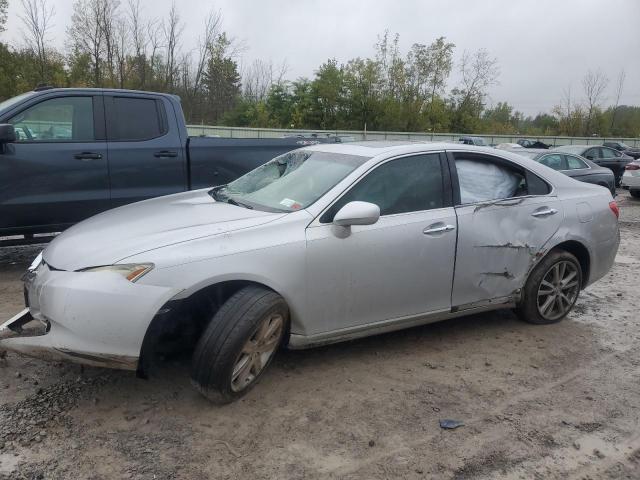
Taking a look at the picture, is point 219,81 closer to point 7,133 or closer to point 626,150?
point 626,150

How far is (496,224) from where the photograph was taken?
411 centimetres

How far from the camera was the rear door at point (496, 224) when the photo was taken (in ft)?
13.1

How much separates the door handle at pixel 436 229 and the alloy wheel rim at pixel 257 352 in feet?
3.97

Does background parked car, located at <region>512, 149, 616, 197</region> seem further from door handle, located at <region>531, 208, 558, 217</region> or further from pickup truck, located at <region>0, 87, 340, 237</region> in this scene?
pickup truck, located at <region>0, 87, 340, 237</region>

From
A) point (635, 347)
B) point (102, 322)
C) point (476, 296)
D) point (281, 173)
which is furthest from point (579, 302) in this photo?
point (102, 322)

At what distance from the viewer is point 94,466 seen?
258 centimetres

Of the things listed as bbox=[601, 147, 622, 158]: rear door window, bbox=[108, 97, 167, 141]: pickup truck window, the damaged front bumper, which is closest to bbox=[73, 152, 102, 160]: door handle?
bbox=[108, 97, 167, 141]: pickup truck window

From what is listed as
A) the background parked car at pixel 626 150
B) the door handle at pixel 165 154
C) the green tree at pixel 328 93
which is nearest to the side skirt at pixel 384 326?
the door handle at pixel 165 154

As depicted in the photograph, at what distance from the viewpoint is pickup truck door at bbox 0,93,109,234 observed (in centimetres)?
522

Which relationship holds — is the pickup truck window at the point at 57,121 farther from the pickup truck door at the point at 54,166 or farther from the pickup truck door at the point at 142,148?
the pickup truck door at the point at 142,148

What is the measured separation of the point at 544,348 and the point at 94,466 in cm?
325

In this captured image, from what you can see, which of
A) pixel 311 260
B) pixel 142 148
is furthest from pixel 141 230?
pixel 142 148

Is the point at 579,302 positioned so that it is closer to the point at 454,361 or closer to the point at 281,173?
the point at 454,361

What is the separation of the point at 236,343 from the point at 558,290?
9.70 feet
